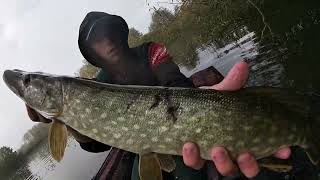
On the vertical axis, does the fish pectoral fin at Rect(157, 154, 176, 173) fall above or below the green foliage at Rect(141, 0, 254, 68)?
above

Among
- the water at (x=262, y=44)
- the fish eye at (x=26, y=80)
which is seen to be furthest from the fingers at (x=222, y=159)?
the water at (x=262, y=44)

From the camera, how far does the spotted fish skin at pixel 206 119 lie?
257cm

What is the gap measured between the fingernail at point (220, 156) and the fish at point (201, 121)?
42mm

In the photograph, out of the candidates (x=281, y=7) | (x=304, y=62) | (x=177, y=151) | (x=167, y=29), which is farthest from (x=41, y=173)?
(x=177, y=151)

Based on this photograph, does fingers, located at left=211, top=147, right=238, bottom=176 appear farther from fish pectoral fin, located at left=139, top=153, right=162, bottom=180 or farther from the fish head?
the fish head

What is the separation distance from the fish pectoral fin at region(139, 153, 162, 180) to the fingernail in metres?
0.37

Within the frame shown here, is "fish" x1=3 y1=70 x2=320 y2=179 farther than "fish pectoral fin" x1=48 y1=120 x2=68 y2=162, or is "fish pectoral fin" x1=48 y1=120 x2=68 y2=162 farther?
"fish pectoral fin" x1=48 y1=120 x2=68 y2=162

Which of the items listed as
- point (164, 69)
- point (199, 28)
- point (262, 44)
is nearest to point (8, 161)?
point (199, 28)

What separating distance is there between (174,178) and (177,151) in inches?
50.4

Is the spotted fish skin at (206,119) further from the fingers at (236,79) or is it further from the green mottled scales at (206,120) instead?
the fingers at (236,79)

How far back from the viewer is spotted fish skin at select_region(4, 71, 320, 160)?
2.57m

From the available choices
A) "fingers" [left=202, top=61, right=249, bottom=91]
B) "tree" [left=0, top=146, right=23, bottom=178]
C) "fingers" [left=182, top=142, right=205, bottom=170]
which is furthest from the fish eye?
"tree" [left=0, top=146, right=23, bottom=178]

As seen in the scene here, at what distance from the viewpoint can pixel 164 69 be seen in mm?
4441

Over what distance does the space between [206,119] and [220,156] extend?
240 millimetres
